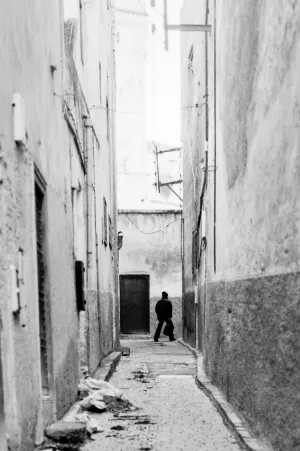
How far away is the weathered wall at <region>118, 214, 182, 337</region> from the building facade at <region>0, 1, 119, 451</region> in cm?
1255

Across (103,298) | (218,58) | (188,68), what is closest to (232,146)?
(218,58)

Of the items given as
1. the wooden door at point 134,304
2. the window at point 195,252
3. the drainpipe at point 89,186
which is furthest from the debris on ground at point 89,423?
→ the wooden door at point 134,304

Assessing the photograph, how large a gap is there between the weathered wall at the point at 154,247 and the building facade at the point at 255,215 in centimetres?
1236

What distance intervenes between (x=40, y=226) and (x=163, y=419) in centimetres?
253


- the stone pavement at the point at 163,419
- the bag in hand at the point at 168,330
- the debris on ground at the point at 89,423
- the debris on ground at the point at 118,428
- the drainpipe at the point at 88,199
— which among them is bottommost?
the bag in hand at the point at 168,330

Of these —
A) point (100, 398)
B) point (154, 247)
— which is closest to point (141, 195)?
point (154, 247)

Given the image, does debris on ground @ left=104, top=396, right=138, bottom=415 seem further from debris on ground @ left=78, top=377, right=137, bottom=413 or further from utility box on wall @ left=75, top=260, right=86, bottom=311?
utility box on wall @ left=75, top=260, right=86, bottom=311

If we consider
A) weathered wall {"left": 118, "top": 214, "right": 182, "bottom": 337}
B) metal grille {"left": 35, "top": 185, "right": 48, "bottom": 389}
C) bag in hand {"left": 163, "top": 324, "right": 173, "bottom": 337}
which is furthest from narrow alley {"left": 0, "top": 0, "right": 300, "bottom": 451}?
weathered wall {"left": 118, "top": 214, "right": 182, "bottom": 337}

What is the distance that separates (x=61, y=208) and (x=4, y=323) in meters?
2.93

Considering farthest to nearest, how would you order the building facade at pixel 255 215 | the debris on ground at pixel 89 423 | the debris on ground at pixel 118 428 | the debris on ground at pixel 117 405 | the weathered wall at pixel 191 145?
the weathered wall at pixel 191 145 < the debris on ground at pixel 117 405 < the debris on ground at pixel 118 428 < the debris on ground at pixel 89 423 < the building facade at pixel 255 215

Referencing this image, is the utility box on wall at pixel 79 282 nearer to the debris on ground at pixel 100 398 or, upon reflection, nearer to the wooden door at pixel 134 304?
the debris on ground at pixel 100 398

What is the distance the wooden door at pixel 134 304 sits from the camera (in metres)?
22.3

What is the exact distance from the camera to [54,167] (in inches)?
244

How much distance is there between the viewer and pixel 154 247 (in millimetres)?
22234
